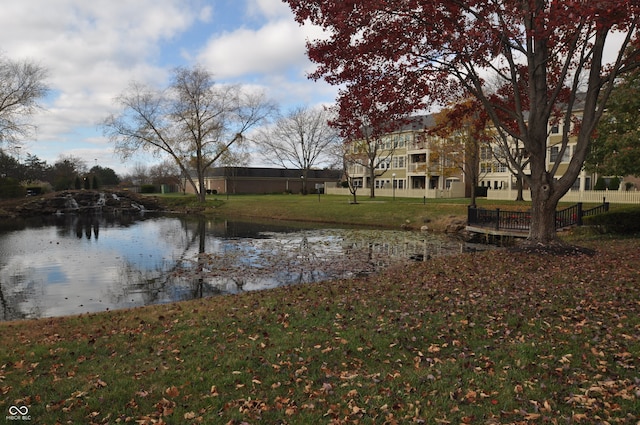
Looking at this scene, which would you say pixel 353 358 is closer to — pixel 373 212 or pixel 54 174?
pixel 373 212

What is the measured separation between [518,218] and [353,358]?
19412 mm

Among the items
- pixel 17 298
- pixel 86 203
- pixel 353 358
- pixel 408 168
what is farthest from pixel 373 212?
pixel 86 203

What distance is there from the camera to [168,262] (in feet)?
56.9

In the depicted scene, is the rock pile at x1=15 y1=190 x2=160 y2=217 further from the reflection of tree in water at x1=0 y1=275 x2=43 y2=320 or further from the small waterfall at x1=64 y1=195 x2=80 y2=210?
the reflection of tree in water at x1=0 y1=275 x2=43 y2=320

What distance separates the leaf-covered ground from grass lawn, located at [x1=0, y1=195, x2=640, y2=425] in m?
0.02

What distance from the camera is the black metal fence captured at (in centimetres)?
2106

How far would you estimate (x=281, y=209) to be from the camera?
144 feet

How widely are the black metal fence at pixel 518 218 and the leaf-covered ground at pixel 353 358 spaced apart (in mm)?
12061

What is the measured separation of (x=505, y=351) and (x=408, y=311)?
7.72 feet

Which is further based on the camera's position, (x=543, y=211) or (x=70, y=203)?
(x=70, y=203)

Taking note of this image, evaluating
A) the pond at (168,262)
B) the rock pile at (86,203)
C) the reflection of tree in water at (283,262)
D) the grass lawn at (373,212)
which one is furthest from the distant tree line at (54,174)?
the reflection of tree in water at (283,262)

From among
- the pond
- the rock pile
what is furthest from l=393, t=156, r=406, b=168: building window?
the pond

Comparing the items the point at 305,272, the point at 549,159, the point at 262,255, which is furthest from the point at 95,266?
the point at 549,159

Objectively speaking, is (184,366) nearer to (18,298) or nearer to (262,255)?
(18,298)
